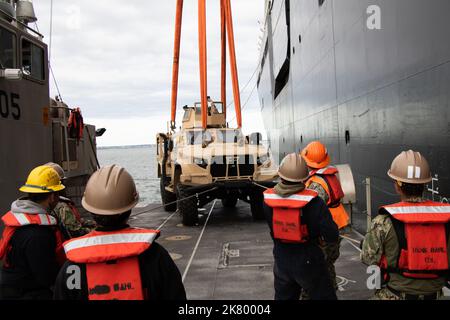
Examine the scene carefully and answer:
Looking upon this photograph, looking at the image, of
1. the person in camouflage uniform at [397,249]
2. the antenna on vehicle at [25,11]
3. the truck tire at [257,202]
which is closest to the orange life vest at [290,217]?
the person in camouflage uniform at [397,249]

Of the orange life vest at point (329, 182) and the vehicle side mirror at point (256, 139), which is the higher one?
the vehicle side mirror at point (256, 139)

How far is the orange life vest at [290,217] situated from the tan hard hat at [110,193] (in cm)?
166

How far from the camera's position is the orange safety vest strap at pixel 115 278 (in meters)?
1.90

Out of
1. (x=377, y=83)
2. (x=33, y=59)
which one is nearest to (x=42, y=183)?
(x=33, y=59)

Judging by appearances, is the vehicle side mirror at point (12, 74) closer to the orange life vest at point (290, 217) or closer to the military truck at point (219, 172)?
the orange life vest at point (290, 217)

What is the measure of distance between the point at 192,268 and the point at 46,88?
3592 millimetres

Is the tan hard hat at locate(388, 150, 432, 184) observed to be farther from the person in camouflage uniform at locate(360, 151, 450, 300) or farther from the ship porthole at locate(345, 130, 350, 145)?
the ship porthole at locate(345, 130, 350, 145)

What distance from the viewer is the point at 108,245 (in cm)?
190

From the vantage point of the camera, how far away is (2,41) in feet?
18.2

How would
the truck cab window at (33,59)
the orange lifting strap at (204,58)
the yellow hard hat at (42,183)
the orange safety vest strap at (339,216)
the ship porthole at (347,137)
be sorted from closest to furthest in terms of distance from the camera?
the yellow hard hat at (42,183) < the orange safety vest strap at (339,216) < the truck cab window at (33,59) < the ship porthole at (347,137) < the orange lifting strap at (204,58)

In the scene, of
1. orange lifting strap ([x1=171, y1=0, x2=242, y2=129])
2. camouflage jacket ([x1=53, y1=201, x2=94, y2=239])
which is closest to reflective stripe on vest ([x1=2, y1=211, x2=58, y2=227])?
camouflage jacket ([x1=53, y1=201, x2=94, y2=239])

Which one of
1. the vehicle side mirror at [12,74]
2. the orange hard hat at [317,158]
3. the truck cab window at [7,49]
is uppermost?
the truck cab window at [7,49]

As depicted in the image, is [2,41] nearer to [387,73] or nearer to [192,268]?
[192,268]

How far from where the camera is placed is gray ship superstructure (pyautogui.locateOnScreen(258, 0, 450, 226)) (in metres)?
5.16
